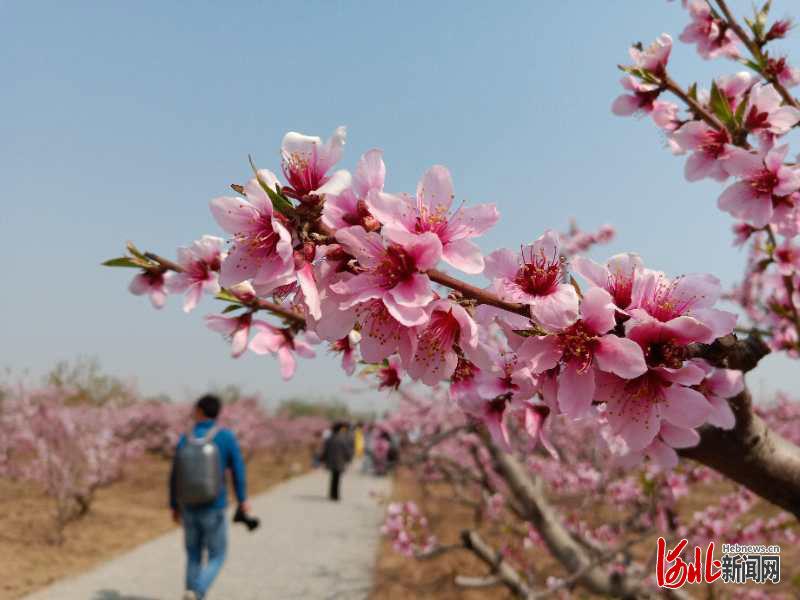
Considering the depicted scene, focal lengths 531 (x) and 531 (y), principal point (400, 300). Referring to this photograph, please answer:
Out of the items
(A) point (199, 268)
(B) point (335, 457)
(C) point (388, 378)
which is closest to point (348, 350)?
(C) point (388, 378)

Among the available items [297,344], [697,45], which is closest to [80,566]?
[297,344]

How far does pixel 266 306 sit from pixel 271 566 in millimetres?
6400

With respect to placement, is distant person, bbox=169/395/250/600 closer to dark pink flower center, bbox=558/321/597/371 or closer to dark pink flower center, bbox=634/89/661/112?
dark pink flower center, bbox=634/89/661/112

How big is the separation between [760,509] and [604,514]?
3899mm

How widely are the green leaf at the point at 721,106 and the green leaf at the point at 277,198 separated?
56.3 inches

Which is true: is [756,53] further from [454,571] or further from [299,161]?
[454,571]

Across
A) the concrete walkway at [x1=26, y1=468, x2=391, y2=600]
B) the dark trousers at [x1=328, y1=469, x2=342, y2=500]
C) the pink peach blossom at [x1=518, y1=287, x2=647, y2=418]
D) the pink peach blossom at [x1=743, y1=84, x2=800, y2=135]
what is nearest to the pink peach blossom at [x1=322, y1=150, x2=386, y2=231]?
the pink peach blossom at [x1=518, y1=287, x2=647, y2=418]

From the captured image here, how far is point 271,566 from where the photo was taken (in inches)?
271

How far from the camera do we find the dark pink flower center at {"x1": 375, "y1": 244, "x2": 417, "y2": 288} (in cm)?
90

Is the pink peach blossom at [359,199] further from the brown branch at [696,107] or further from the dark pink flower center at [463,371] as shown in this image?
the brown branch at [696,107]

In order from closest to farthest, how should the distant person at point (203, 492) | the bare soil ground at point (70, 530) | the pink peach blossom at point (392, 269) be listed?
the pink peach blossom at point (392, 269) → the distant person at point (203, 492) → the bare soil ground at point (70, 530)

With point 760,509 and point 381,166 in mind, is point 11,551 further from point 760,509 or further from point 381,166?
point 760,509

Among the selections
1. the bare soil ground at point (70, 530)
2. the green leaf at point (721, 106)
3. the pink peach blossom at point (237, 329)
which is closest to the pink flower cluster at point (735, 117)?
the green leaf at point (721, 106)

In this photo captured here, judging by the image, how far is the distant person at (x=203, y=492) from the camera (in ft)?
15.6
